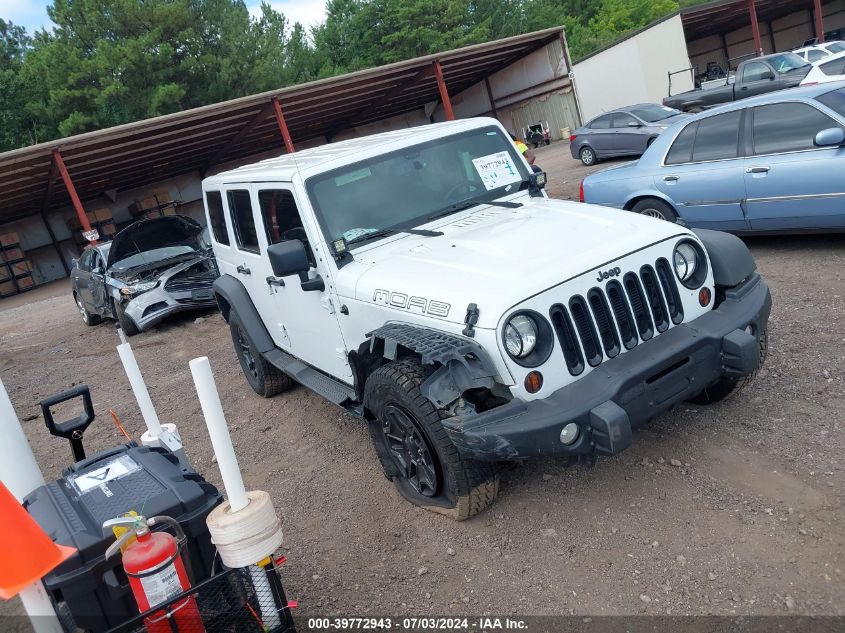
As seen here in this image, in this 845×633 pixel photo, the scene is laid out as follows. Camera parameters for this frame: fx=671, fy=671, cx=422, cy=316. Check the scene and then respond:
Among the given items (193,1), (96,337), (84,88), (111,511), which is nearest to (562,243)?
(111,511)

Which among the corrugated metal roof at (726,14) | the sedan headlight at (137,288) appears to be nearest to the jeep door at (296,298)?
the sedan headlight at (137,288)

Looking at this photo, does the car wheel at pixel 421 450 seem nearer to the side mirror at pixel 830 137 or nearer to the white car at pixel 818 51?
the side mirror at pixel 830 137

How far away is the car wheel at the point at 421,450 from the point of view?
3.35 metres

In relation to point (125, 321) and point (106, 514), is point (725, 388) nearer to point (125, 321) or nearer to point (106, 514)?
point (106, 514)

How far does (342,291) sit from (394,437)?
0.96m

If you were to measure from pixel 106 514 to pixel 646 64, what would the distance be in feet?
90.7

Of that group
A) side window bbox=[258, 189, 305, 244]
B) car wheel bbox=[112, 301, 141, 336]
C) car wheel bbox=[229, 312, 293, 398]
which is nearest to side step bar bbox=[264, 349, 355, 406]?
car wheel bbox=[229, 312, 293, 398]

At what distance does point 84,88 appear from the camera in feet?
111

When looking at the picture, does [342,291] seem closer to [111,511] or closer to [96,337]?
[111,511]

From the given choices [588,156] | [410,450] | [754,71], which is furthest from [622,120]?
[410,450]

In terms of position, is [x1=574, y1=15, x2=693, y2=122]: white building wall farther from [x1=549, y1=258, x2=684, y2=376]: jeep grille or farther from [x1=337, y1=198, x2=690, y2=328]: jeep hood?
[x1=549, y1=258, x2=684, y2=376]: jeep grille

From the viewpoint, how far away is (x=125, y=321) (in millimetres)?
10336

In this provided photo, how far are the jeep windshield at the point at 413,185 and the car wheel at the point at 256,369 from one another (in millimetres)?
1838

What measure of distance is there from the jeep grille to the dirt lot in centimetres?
86
